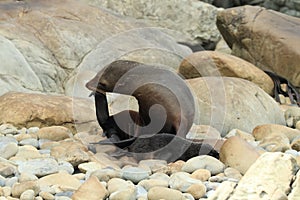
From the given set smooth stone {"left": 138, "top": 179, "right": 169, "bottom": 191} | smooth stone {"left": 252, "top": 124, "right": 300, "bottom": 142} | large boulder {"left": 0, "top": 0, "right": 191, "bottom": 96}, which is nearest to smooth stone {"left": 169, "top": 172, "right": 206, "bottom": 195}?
smooth stone {"left": 138, "top": 179, "right": 169, "bottom": 191}

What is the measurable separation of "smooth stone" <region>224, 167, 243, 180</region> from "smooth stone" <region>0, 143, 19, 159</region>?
4.59ft

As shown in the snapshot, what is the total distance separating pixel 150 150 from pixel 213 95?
5.74 feet

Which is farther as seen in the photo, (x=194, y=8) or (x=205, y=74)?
(x=194, y=8)

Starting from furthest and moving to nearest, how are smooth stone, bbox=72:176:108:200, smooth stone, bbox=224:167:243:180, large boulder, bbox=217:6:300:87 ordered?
large boulder, bbox=217:6:300:87 → smooth stone, bbox=224:167:243:180 → smooth stone, bbox=72:176:108:200

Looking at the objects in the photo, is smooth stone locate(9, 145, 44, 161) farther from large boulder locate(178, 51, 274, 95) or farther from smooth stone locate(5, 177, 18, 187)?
large boulder locate(178, 51, 274, 95)

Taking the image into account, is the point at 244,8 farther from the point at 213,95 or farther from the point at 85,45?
the point at 213,95

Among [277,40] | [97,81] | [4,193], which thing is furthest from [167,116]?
[277,40]

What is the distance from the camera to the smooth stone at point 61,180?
3398mm

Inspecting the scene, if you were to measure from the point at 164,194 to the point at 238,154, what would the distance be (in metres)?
0.88

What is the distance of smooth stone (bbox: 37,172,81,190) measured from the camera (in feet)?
11.1

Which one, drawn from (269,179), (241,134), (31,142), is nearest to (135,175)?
(31,142)

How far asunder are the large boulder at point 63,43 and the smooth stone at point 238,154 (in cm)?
234

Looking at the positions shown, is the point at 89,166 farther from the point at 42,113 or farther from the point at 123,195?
the point at 42,113

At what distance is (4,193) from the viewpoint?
3238mm
